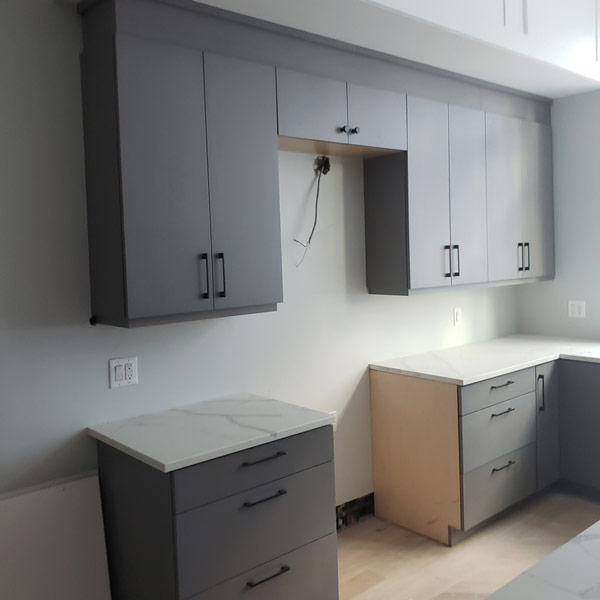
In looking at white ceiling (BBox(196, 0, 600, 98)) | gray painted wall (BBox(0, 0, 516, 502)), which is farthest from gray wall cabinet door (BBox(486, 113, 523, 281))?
gray painted wall (BBox(0, 0, 516, 502))

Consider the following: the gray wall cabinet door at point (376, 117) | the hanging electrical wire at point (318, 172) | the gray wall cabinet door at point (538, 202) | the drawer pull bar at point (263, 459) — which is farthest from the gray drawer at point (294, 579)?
the gray wall cabinet door at point (538, 202)

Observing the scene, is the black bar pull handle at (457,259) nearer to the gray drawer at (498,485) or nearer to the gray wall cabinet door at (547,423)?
the gray wall cabinet door at (547,423)

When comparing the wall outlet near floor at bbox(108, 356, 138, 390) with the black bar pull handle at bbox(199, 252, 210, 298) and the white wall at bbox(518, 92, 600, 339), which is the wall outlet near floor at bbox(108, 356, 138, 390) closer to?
the black bar pull handle at bbox(199, 252, 210, 298)

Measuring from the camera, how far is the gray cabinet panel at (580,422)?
3.38 meters

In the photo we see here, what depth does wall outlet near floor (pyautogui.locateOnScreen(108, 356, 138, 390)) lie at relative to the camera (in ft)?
7.77

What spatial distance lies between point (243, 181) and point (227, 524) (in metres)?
1.22

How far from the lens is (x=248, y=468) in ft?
6.83

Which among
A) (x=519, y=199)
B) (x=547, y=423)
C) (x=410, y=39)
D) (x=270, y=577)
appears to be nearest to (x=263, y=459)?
(x=270, y=577)

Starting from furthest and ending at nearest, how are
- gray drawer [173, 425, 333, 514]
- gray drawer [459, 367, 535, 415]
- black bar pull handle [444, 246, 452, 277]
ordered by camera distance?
1. black bar pull handle [444, 246, 452, 277]
2. gray drawer [459, 367, 535, 415]
3. gray drawer [173, 425, 333, 514]

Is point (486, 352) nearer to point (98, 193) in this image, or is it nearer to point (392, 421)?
point (392, 421)

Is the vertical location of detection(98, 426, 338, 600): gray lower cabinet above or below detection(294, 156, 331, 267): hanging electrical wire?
below

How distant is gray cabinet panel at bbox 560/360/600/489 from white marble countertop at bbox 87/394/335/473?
5.83 feet

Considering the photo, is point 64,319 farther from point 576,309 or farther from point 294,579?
point 576,309

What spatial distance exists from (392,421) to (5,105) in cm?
225
